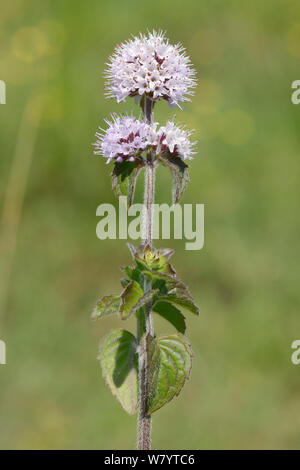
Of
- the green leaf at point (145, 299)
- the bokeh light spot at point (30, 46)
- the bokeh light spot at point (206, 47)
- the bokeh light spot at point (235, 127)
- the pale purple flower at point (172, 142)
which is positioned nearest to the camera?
the green leaf at point (145, 299)

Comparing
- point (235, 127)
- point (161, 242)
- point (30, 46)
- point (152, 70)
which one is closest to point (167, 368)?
point (152, 70)

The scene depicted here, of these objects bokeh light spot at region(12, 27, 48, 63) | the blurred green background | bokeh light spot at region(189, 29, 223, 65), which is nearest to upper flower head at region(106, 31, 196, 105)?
the blurred green background

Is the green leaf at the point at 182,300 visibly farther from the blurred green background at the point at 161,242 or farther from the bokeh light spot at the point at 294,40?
the bokeh light spot at the point at 294,40

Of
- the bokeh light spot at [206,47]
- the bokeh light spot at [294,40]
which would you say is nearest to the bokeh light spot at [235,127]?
the bokeh light spot at [206,47]

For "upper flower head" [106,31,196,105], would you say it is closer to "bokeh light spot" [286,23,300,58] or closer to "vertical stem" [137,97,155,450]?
"vertical stem" [137,97,155,450]

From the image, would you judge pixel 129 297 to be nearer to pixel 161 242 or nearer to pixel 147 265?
pixel 147 265
